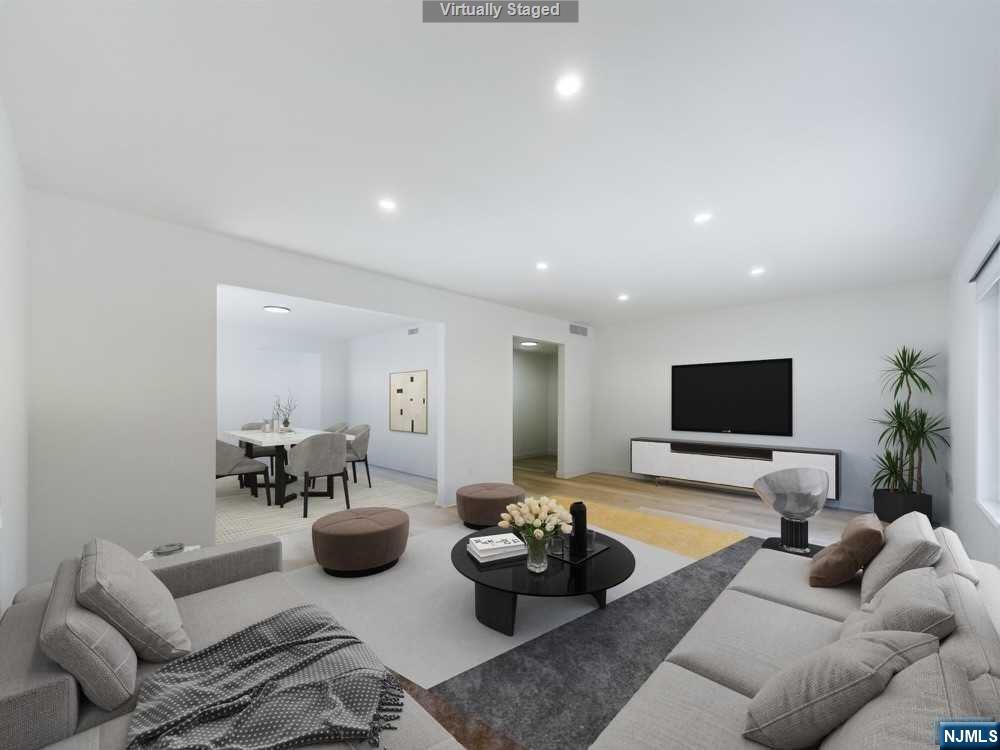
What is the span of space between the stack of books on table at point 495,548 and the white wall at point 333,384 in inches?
264

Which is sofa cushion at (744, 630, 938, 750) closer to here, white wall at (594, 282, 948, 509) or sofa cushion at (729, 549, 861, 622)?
sofa cushion at (729, 549, 861, 622)

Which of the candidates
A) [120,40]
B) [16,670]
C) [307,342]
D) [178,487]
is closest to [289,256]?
[178,487]

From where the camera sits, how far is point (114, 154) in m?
2.41

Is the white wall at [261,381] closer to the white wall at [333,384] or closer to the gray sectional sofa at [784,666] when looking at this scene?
the white wall at [333,384]

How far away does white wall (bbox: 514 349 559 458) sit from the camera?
999 cm

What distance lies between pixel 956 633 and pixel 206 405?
4236mm

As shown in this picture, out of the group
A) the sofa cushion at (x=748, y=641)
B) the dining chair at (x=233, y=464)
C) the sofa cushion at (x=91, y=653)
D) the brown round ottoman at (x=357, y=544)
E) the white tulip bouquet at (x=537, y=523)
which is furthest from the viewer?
the dining chair at (x=233, y=464)

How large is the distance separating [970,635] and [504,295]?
489cm

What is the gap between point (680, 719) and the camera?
1.25 m

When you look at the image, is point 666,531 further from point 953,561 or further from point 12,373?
point 12,373

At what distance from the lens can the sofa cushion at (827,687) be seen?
101cm

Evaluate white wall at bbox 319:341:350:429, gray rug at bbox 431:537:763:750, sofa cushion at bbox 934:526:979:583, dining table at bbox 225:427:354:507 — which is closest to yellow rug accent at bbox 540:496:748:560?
gray rug at bbox 431:537:763:750

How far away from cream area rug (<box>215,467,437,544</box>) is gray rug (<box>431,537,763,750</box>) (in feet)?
9.95

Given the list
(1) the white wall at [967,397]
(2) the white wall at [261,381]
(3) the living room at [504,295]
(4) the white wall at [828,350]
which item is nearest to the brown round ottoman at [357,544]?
(3) the living room at [504,295]
